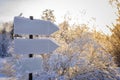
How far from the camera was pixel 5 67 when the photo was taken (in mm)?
12781

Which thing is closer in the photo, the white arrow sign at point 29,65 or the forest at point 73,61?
the white arrow sign at point 29,65

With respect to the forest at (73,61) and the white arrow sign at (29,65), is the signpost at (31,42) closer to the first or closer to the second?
the white arrow sign at (29,65)

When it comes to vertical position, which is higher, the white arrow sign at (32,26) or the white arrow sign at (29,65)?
the white arrow sign at (32,26)

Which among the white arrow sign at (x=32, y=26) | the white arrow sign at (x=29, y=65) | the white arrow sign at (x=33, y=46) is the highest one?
the white arrow sign at (x=32, y=26)

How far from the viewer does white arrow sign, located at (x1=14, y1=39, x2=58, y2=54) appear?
8365 mm

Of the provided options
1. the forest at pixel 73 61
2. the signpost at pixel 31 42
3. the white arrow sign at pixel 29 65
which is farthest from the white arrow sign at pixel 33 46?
the forest at pixel 73 61

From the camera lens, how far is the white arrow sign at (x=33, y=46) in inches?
329

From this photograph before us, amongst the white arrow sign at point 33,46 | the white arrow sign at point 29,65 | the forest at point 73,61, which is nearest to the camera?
the white arrow sign at point 33,46

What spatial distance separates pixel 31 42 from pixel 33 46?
0.10 meters

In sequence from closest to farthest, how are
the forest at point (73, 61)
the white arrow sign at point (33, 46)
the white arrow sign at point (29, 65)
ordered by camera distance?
1. the white arrow sign at point (33, 46)
2. the white arrow sign at point (29, 65)
3. the forest at point (73, 61)

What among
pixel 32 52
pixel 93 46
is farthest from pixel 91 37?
pixel 32 52

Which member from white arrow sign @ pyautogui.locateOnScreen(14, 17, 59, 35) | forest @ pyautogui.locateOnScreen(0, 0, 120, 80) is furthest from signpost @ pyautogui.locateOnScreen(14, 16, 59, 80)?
forest @ pyautogui.locateOnScreen(0, 0, 120, 80)

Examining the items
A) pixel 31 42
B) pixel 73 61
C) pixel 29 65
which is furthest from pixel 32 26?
pixel 73 61

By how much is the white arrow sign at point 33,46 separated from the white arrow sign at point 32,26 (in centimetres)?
18
